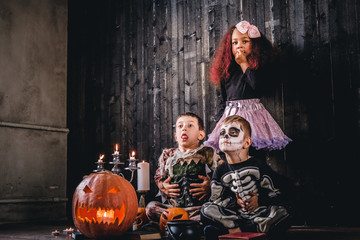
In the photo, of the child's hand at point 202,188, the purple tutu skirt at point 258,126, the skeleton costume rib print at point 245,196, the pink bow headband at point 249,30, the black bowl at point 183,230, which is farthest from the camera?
the pink bow headband at point 249,30

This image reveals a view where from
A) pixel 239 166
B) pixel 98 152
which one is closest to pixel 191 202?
pixel 239 166

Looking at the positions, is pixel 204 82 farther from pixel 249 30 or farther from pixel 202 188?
pixel 202 188

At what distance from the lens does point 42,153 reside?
4.48m

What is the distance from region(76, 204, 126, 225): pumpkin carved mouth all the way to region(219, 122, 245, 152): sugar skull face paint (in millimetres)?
779

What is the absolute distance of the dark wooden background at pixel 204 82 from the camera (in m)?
3.37

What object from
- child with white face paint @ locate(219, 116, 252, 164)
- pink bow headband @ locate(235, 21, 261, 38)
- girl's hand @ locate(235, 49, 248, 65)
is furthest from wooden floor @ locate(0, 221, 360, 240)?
pink bow headband @ locate(235, 21, 261, 38)

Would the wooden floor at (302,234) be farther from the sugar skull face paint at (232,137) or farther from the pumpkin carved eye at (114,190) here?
the sugar skull face paint at (232,137)

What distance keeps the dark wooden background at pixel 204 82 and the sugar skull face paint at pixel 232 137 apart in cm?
107

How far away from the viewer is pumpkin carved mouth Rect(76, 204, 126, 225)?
2.45 m

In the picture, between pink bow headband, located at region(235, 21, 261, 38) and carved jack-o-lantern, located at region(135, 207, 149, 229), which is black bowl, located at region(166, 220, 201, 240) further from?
pink bow headband, located at region(235, 21, 261, 38)

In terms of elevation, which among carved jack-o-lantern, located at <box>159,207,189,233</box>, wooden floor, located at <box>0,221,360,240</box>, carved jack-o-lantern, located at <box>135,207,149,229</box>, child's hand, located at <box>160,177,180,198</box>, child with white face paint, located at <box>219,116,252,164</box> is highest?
child with white face paint, located at <box>219,116,252,164</box>

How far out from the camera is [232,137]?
8.73 feet

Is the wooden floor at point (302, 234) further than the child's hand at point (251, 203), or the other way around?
the wooden floor at point (302, 234)

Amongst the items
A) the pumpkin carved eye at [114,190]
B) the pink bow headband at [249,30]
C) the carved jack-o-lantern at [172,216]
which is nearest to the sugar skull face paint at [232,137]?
the carved jack-o-lantern at [172,216]
